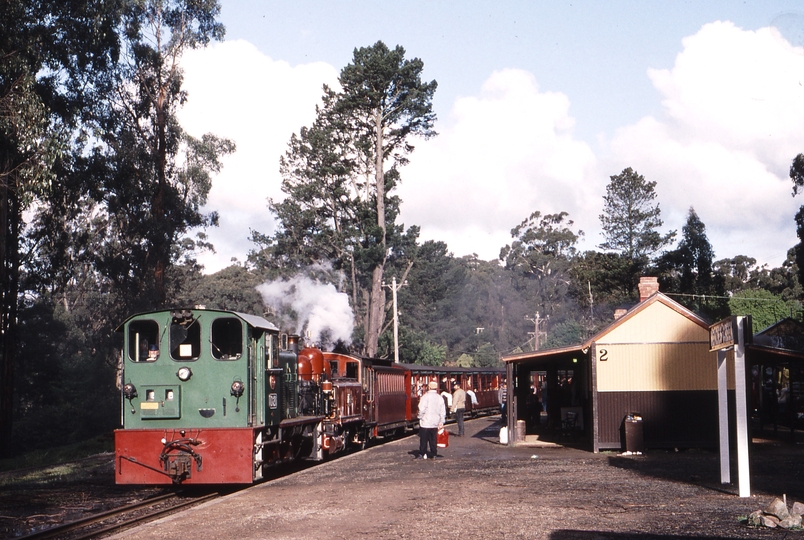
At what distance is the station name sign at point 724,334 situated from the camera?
13.0 metres

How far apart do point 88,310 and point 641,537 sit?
6370cm

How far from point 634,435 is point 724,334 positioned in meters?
7.44

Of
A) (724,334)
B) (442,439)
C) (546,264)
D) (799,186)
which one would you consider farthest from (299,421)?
(546,264)

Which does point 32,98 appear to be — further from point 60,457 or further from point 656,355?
point 656,355

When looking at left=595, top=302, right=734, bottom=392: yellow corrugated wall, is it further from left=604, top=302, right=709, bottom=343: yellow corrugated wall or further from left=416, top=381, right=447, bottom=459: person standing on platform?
left=416, top=381, right=447, bottom=459: person standing on platform

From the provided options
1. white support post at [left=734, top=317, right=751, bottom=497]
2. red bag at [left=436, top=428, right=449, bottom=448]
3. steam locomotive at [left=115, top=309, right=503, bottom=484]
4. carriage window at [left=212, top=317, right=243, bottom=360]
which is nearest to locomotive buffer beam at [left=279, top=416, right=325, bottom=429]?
steam locomotive at [left=115, top=309, right=503, bottom=484]

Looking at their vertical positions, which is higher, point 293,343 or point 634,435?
point 293,343

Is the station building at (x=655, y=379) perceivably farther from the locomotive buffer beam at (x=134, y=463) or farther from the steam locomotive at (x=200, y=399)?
the locomotive buffer beam at (x=134, y=463)

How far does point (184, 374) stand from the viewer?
14547 millimetres

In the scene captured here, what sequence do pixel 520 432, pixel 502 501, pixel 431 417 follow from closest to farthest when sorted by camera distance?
pixel 502 501, pixel 431 417, pixel 520 432

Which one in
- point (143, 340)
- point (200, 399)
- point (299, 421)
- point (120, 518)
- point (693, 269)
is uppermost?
point (693, 269)

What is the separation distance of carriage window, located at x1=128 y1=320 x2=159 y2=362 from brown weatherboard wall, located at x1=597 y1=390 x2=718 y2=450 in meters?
11.4

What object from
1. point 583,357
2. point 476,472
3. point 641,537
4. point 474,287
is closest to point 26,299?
point 583,357

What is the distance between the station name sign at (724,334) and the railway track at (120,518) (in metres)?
8.95
